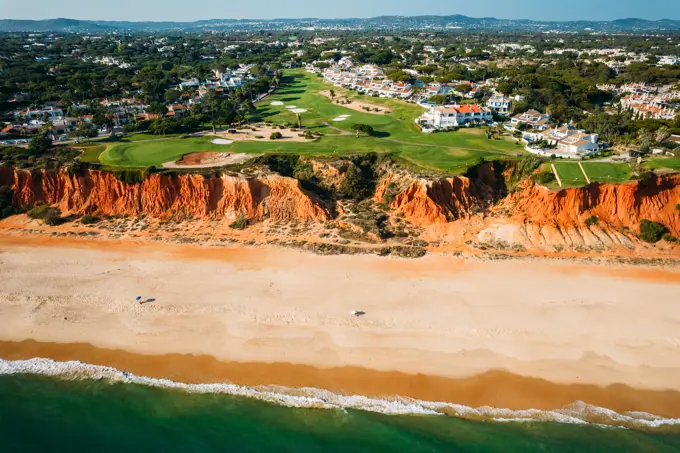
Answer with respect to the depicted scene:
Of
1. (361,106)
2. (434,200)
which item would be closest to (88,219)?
(434,200)

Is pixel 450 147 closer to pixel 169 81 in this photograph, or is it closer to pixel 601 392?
pixel 601 392

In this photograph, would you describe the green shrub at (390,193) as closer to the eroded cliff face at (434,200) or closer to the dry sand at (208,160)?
the eroded cliff face at (434,200)

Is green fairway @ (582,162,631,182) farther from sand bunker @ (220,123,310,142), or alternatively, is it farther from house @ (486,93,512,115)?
sand bunker @ (220,123,310,142)

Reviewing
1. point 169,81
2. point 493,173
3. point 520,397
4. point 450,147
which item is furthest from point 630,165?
point 169,81

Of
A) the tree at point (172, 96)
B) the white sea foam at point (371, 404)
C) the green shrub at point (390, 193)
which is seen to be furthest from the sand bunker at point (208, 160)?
the tree at point (172, 96)

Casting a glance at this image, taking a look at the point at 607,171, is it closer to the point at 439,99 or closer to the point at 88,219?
the point at 439,99

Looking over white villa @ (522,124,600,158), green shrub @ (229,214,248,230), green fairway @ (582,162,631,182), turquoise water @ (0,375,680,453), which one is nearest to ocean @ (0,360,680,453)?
turquoise water @ (0,375,680,453)
